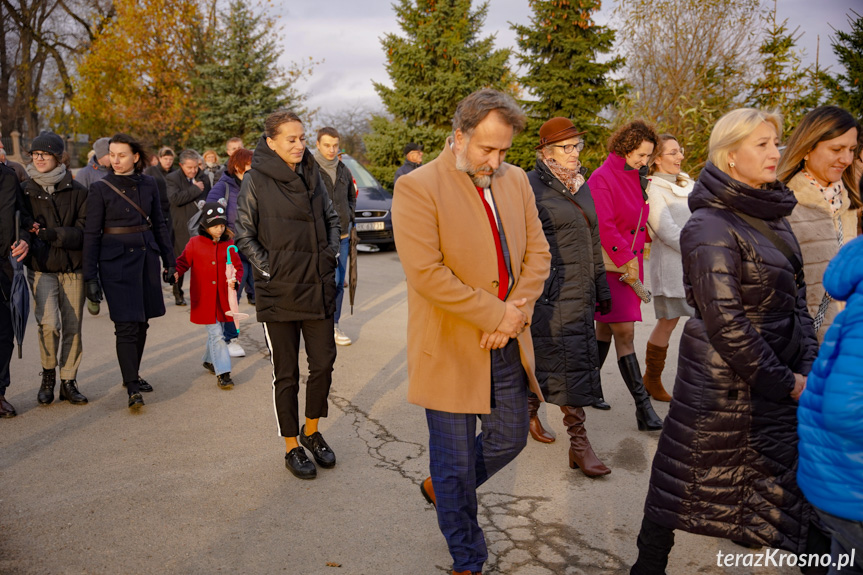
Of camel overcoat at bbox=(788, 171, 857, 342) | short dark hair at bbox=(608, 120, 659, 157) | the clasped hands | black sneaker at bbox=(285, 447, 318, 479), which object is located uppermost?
short dark hair at bbox=(608, 120, 659, 157)

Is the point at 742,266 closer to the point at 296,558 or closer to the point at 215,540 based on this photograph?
the point at 296,558

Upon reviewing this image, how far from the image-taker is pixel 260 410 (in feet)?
19.8

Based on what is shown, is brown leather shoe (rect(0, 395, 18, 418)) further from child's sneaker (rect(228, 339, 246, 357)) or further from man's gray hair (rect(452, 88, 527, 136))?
man's gray hair (rect(452, 88, 527, 136))

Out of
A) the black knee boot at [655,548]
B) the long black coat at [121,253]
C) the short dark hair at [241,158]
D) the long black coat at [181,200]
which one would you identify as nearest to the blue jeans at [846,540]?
the black knee boot at [655,548]

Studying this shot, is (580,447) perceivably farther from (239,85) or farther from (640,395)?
(239,85)

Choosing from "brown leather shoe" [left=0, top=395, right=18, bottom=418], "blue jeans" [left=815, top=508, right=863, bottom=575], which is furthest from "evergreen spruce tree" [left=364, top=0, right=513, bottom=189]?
"blue jeans" [left=815, top=508, right=863, bottom=575]

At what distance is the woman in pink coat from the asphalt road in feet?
1.54

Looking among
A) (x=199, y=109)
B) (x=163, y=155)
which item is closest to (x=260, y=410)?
(x=163, y=155)

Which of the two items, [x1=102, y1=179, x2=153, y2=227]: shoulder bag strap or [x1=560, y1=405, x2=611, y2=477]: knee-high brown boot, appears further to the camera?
[x1=102, y1=179, x2=153, y2=227]: shoulder bag strap

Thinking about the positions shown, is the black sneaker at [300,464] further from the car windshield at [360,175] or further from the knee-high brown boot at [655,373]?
the car windshield at [360,175]

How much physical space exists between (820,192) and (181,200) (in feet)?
28.8

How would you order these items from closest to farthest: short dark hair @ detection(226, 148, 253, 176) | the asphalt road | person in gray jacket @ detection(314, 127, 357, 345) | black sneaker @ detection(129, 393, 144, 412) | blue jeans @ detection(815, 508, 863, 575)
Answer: blue jeans @ detection(815, 508, 863, 575) → the asphalt road → black sneaker @ detection(129, 393, 144, 412) → short dark hair @ detection(226, 148, 253, 176) → person in gray jacket @ detection(314, 127, 357, 345)

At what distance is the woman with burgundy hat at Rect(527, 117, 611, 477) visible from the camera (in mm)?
4621

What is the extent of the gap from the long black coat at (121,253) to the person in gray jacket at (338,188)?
1.94m
